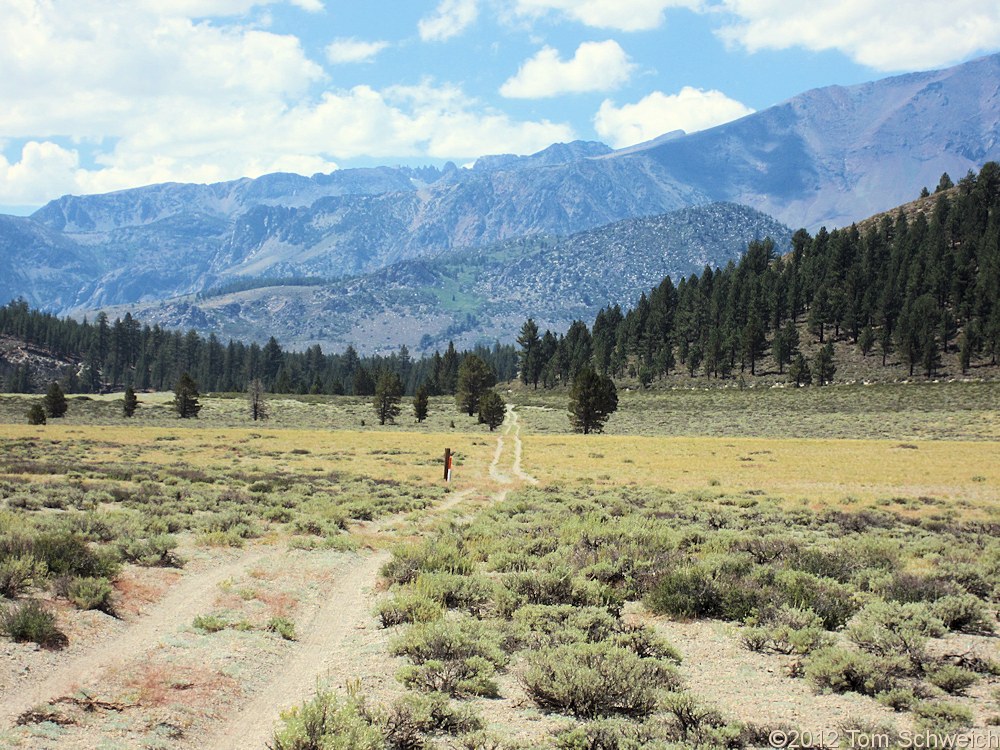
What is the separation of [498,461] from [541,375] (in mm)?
112093

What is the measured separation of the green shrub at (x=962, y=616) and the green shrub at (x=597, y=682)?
5344mm

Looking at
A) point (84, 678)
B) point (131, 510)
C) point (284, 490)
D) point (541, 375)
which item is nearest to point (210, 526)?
point (131, 510)

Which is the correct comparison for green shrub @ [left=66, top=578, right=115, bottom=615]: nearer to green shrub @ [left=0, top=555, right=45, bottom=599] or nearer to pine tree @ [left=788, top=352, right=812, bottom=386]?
green shrub @ [left=0, top=555, right=45, bottom=599]

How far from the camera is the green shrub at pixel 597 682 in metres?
7.94

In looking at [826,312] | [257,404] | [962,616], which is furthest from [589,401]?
[826,312]

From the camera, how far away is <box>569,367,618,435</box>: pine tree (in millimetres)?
70375

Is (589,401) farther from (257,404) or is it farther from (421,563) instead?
(421,563)

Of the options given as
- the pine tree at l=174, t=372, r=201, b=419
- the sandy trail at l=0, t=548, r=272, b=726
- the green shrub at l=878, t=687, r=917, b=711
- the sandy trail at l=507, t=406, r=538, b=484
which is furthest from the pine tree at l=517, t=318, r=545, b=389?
the green shrub at l=878, t=687, r=917, b=711

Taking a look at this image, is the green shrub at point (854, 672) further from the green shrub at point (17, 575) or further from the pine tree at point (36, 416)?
the pine tree at point (36, 416)

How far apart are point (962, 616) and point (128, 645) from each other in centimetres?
1267

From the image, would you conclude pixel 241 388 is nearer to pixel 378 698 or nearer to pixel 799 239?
pixel 799 239

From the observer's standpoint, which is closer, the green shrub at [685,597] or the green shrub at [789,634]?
the green shrub at [789,634]

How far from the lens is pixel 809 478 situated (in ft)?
116

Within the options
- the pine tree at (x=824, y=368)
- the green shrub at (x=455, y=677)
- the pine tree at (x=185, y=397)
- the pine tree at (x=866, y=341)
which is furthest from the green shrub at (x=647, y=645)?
the pine tree at (x=866, y=341)
